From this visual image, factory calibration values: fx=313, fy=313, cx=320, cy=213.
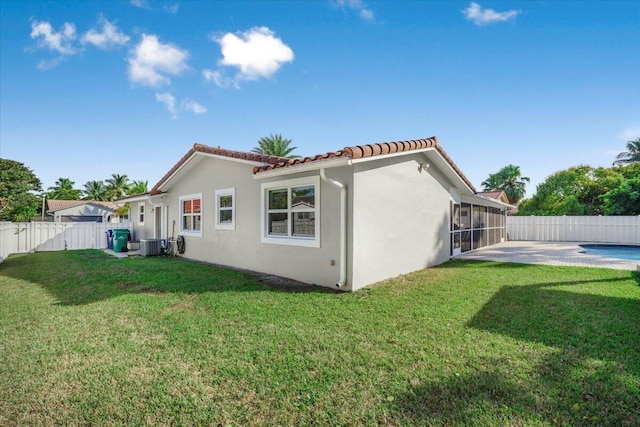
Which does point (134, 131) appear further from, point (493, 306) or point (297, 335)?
point (493, 306)

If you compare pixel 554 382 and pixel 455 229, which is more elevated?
pixel 455 229

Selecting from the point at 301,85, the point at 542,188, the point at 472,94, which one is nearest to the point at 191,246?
the point at 301,85

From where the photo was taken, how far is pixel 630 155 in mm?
37688

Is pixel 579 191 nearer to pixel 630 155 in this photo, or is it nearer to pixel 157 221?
pixel 630 155

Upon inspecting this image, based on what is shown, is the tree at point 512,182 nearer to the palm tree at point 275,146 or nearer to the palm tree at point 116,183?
the palm tree at point 275,146

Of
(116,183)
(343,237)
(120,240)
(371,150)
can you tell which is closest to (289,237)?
(343,237)

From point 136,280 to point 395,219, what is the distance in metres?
7.63

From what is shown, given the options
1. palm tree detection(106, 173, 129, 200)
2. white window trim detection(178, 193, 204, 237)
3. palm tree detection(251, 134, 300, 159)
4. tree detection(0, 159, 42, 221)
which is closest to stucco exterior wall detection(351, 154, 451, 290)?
white window trim detection(178, 193, 204, 237)

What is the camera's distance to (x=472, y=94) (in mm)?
13312

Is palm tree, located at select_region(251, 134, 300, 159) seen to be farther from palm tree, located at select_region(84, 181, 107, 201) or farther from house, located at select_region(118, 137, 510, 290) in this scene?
palm tree, located at select_region(84, 181, 107, 201)

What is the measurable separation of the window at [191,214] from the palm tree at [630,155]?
4833 cm

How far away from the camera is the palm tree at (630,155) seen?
36906 millimetres

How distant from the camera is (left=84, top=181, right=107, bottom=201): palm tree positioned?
62938 mm

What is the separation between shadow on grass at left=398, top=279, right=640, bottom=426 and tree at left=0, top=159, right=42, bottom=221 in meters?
47.9
